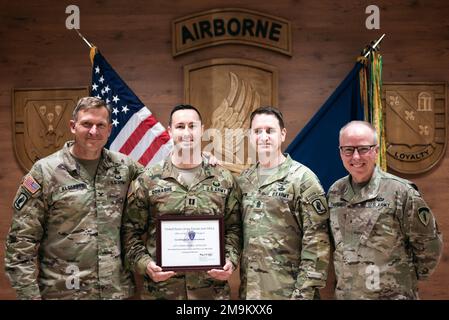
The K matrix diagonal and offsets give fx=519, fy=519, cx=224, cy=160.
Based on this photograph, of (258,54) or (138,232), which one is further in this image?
(258,54)

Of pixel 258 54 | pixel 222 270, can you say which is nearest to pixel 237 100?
pixel 258 54

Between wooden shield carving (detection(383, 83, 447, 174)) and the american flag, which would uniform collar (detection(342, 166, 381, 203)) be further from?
the american flag

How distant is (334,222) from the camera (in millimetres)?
2867

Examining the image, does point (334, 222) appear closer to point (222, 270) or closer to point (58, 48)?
point (222, 270)

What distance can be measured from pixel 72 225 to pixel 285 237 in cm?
117

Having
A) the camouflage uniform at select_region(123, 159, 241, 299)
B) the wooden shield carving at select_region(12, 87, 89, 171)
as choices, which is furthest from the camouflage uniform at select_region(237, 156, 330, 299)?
the wooden shield carving at select_region(12, 87, 89, 171)

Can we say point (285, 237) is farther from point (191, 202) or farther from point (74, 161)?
point (74, 161)

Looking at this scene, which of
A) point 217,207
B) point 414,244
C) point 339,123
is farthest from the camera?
point 339,123

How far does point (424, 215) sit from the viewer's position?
272 centimetres

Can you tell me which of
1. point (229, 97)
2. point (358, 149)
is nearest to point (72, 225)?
point (358, 149)

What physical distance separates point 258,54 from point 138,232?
1.88m

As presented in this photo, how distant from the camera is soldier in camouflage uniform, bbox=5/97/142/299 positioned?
278 cm

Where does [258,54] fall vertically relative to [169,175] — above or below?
above

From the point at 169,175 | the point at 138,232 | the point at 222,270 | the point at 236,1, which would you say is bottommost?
the point at 222,270
